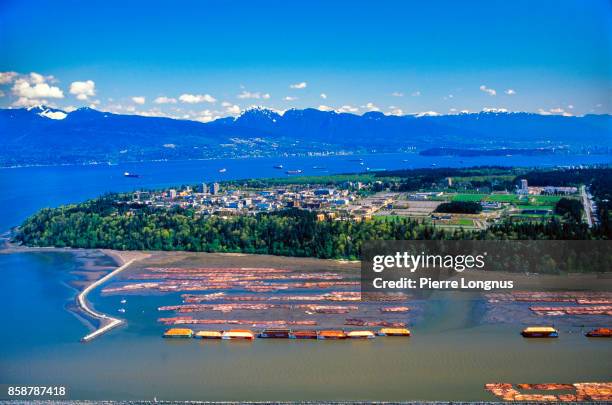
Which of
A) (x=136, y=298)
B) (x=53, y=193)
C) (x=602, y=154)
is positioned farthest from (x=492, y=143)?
(x=136, y=298)

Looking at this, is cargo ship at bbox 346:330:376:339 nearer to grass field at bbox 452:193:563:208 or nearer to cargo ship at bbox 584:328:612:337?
cargo ship at bbox 584:328:612:337

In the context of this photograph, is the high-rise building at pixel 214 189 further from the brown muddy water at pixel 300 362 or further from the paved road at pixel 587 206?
the brown muddy water at pixel 300 362

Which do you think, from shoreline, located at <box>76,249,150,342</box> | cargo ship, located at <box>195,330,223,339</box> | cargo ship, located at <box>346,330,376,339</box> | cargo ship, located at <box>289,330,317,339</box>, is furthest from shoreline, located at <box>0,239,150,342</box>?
cargo ship, located at <box>346,330,376,339</box>

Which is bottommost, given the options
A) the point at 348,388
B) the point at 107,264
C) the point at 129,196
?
the point at 348,388

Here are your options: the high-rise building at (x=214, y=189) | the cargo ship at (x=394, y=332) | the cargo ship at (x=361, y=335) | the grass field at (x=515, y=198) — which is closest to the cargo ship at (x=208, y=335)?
the cargo ship at (x=361, y=335)

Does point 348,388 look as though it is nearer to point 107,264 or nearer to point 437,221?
point 107,264

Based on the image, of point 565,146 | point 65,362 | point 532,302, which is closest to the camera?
point 65,362

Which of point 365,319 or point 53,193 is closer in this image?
point 365,319

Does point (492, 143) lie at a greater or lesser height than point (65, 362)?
greater

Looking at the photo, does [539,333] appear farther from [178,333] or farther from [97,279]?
[97,279]
